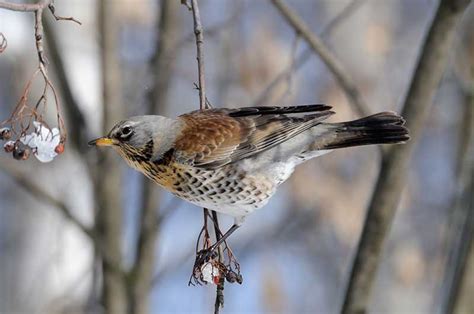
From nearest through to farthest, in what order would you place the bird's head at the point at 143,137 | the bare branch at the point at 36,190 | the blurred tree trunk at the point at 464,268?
the bird's head at the point at 143,137
the blurred tree trunk at the point at 464,268
the bare branch at the point at 36,190

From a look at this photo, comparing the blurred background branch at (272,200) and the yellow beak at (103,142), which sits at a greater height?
the blurred background branch at (272,200)

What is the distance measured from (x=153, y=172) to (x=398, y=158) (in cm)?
124

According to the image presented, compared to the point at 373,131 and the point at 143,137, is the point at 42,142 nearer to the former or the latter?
the point at 143,137

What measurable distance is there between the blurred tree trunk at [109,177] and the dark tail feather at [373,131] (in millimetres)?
1730

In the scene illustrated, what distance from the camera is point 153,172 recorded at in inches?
128

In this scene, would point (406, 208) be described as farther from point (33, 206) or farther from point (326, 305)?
point (33, 206)

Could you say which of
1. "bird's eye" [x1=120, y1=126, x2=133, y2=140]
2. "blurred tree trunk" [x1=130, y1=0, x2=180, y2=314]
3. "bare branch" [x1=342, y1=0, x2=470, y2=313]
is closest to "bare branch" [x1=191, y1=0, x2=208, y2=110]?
"bird's eye" [x1=120, y1=126, x2=133, y2=140]

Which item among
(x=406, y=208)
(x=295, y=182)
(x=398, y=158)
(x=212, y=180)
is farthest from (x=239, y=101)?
(x=212, y=180)

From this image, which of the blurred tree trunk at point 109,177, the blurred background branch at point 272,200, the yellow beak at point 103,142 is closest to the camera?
the yellow beak at point 103,142

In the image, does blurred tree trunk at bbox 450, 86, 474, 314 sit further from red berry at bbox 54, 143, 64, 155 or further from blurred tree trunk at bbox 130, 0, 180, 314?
red berry at bbox 54, 143, 64, 155

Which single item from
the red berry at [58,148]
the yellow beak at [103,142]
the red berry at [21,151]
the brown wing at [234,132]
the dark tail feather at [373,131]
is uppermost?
the dark tail feather at [373,131]

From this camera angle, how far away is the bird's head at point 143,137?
3078 millimetres

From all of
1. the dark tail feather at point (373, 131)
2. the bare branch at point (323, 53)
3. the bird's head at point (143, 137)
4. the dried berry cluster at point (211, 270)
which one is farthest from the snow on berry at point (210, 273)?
the bare branch at point (323, 53)

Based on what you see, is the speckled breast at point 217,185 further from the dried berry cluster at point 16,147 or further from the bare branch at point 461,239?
the bare branch at point 461,239
